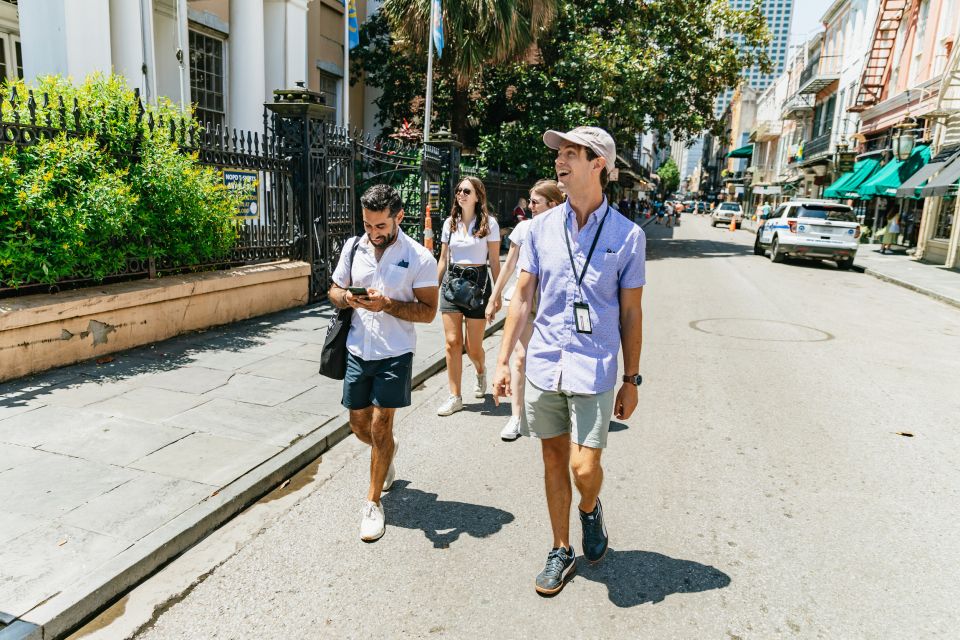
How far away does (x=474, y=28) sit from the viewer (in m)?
15.9

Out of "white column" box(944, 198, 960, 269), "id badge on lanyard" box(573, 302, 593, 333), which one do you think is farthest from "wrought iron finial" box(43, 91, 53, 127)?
"white column" box(944, 198, 960, 269)

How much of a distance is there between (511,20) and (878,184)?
591 inches

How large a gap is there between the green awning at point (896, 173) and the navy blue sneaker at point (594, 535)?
23.0 m

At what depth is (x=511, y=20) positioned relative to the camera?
1552 cm

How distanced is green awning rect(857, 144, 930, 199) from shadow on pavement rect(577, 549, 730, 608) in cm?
2274

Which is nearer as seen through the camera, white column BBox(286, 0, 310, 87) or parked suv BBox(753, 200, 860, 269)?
white column BBox(286, 0, 310, 87)

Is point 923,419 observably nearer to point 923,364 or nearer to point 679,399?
point 679,399

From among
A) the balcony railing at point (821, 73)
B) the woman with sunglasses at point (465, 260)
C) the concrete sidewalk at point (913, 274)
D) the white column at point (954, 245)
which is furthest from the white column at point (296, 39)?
the balcony railing at point (821, 73)

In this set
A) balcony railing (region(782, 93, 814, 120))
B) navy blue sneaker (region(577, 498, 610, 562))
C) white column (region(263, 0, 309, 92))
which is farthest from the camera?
balcony railing (region(782, 93, 814, 120))

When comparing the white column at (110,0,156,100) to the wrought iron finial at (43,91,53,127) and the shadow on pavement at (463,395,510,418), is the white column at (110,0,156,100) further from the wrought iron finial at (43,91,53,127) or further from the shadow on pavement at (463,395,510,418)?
the shadow on pavement at (463,395,510,418)

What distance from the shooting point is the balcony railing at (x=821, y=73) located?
1457 inches

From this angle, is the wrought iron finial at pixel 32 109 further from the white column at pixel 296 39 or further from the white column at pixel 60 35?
the white column at pixel 296 39

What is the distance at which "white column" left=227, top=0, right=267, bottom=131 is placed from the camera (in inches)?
519

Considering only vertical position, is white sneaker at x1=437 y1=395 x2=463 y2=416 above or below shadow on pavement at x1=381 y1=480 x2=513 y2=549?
above
